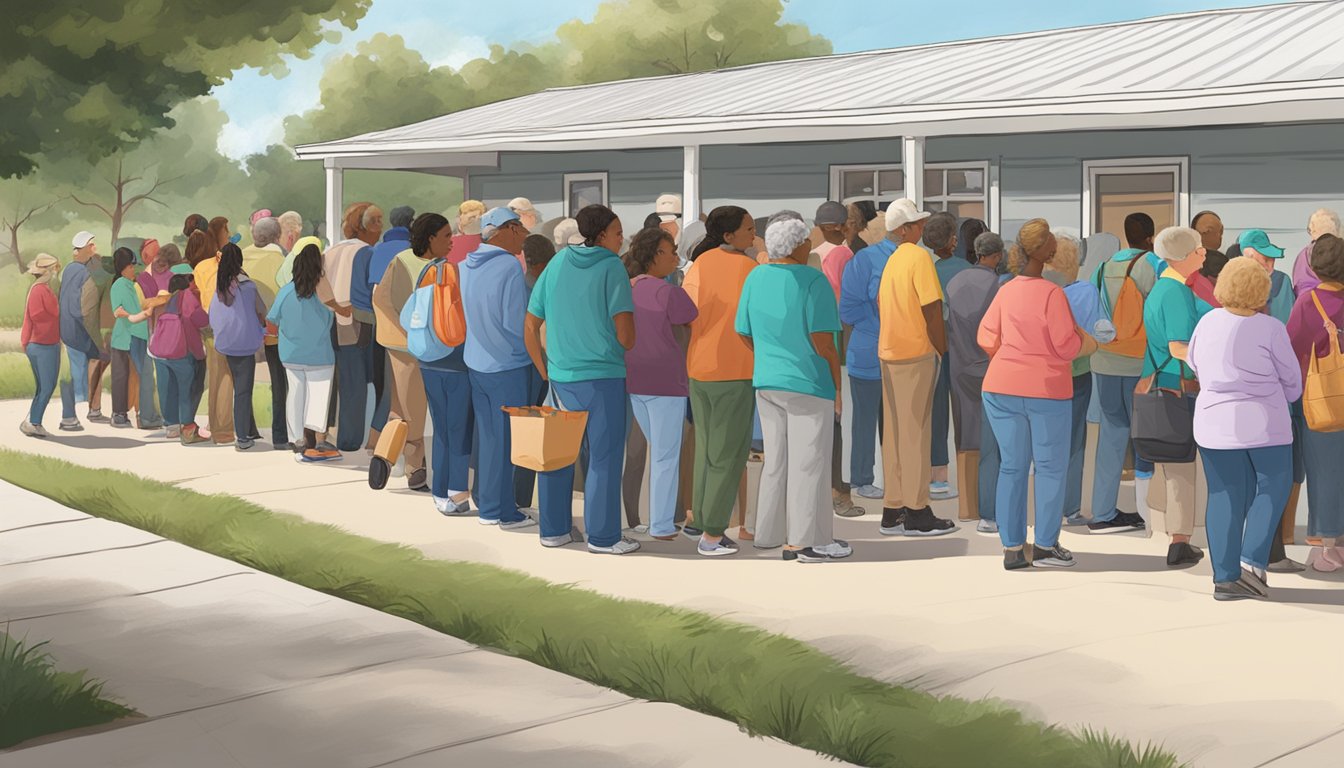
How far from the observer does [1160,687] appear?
6.23 metres

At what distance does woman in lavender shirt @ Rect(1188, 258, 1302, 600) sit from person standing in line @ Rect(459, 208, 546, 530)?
3.92 metres

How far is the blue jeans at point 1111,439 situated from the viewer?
9672mm

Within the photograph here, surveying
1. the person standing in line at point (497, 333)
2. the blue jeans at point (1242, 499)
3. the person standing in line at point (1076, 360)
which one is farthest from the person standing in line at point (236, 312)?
the blue jeans at point (1242, 499)

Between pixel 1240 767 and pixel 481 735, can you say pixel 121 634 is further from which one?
pixel 1240 767

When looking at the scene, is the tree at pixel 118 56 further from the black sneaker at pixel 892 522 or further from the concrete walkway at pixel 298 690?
the black sneaker at pixel 892 522

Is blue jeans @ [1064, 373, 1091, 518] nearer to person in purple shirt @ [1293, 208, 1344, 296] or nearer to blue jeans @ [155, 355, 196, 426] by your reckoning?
person in purple shirt @ [1293, 208, 1344, 296]

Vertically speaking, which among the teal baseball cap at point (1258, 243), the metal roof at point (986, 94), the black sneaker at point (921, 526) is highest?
the metal roof at point (986, 94)

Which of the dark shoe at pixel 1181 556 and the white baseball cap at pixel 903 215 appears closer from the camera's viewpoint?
the dark shoe at pixel 1181 556

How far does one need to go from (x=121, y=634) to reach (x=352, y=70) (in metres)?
73.9

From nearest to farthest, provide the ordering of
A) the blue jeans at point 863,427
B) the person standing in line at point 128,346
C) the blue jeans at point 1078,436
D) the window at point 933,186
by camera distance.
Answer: the blue jeans at point 1078,436 < the blue jeans at point 863,427 < the person standing in line at point 128,346 < the window at point 933,186

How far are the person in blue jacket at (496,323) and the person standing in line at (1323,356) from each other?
4.35m

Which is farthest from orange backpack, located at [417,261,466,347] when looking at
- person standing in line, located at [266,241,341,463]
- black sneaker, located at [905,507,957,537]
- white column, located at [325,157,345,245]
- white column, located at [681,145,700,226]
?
white column, located at [325,157,345,245]

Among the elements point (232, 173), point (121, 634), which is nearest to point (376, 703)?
point (121, 634)

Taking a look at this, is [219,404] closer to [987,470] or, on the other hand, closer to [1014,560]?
[987,470]
